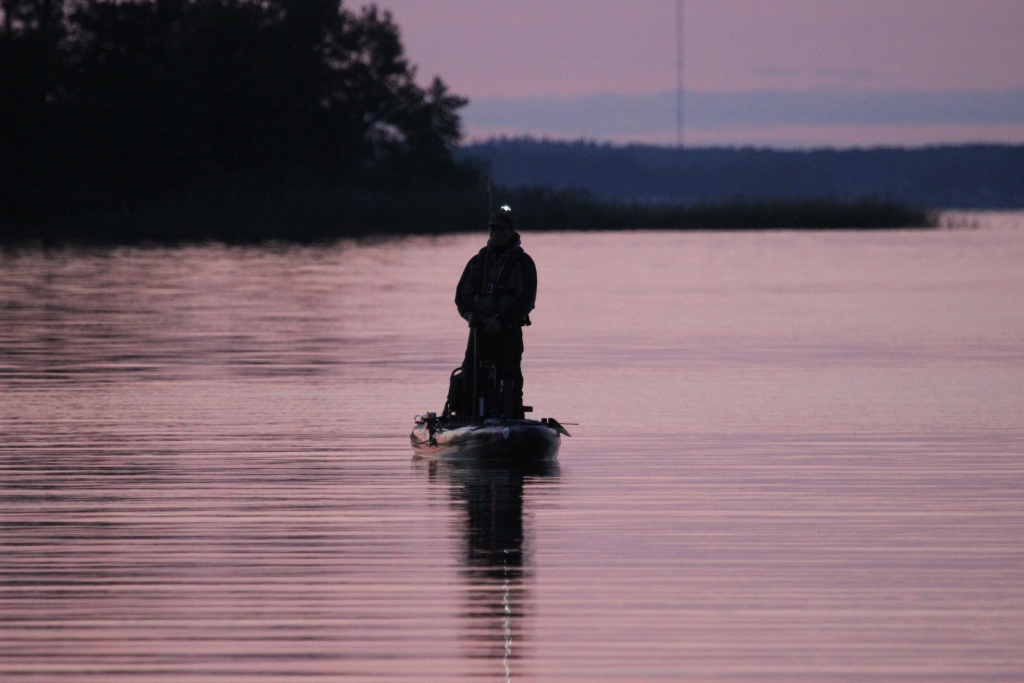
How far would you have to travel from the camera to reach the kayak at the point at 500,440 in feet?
44.9

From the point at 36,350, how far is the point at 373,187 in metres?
65.2

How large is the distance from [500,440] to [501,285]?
3.83 ft

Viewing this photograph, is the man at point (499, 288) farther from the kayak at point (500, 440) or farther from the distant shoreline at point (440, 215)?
the distant shoreline at point (440, 215)

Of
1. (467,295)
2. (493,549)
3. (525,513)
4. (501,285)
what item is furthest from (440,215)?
(493,549)

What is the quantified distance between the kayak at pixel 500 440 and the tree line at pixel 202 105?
66283 millimetres

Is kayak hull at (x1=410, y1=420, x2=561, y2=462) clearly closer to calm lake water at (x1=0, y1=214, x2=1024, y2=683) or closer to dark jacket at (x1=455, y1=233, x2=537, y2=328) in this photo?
calm lake water at (x1=0, y1=214, x2=1024, y2=683)

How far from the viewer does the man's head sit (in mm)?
13609

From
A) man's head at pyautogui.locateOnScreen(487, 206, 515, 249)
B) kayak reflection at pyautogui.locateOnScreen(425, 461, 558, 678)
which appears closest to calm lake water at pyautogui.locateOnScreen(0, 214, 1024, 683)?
kayak reflection at pyautogui.locateOnScreen(425, 461, 558, 678)

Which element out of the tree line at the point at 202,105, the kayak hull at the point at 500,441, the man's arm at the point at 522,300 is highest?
the tree line at the point at 202,105

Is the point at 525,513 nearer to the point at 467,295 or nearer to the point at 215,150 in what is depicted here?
the point at 467,295

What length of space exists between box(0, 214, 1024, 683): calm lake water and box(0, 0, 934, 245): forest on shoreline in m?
51.7

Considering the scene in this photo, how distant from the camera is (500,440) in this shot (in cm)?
1372

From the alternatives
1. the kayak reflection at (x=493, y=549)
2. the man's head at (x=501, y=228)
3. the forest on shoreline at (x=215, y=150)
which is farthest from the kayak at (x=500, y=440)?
the forest on shoreline at (x=215, y=150)

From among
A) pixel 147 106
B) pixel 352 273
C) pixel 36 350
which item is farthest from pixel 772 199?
pixel 36 350
